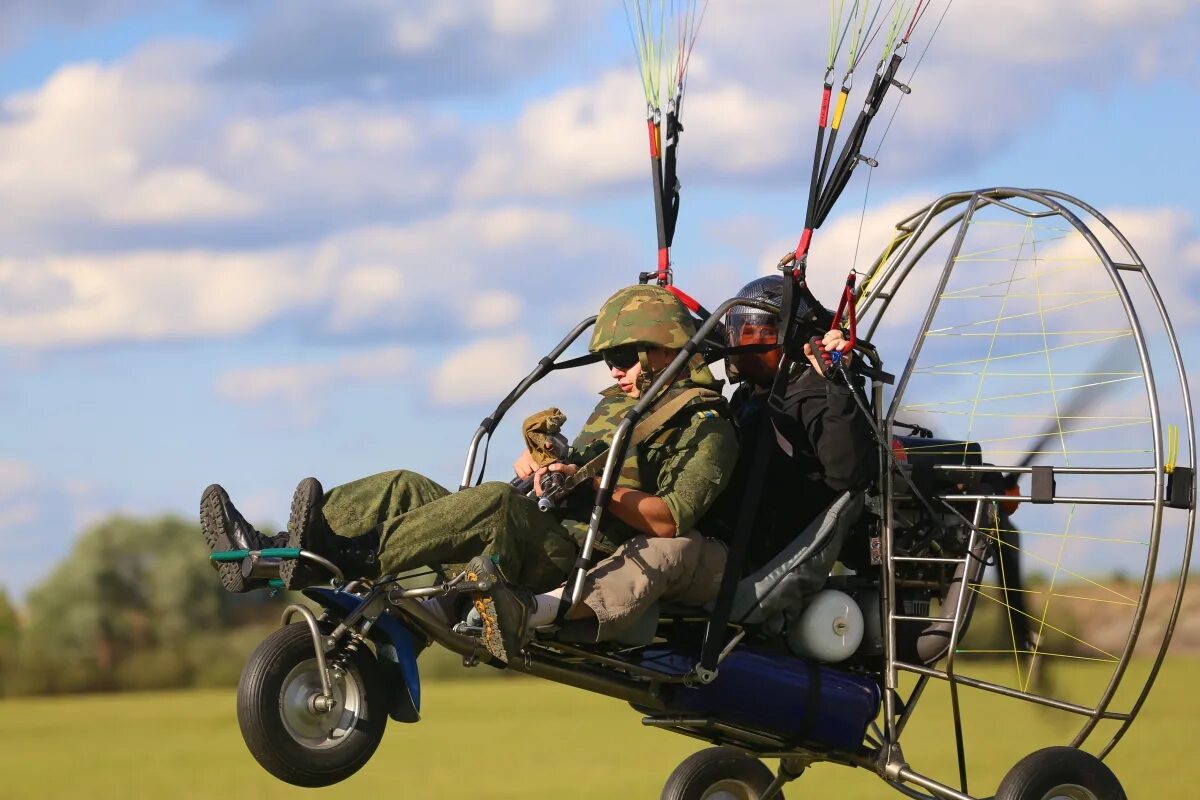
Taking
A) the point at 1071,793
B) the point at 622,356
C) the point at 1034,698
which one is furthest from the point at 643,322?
the point at 1071,793

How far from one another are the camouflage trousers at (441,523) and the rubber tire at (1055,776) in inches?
99.2

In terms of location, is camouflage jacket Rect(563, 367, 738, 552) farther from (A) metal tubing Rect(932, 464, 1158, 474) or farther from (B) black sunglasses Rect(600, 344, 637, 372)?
(A) metal tubing Rect(932, 464, 1158, 474)

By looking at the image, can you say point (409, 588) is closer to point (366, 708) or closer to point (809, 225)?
point (366, 708)

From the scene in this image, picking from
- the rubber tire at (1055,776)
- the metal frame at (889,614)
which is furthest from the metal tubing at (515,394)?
the rubber tire at (1055,776)

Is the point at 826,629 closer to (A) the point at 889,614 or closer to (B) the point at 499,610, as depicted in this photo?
(A) the point at 889,614

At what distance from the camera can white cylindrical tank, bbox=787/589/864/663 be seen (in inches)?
302

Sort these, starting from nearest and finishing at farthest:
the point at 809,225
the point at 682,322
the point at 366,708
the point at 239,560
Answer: the point at 239,560 < the point at 366,708 < the point at 682,322 < the point at 809,225

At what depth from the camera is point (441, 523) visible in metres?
6.35

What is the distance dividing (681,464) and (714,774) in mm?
2292

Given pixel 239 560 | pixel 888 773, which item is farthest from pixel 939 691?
pixel 239 560

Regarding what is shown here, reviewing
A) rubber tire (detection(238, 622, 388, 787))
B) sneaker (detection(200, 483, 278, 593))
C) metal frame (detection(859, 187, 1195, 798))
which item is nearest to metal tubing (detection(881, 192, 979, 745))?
metal frame (detection(859, 187, 1195, 798))

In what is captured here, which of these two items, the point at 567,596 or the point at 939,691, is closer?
the point at 567,596

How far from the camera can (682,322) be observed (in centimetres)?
719

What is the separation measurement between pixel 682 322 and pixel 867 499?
4.35 ft
